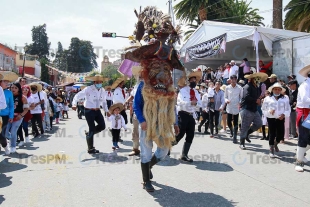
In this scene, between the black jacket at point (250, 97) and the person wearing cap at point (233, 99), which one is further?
the person wearing cap at point (233, 99)

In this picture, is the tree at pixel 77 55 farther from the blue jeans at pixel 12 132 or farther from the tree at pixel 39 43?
the blue jeans at pixel 12 132

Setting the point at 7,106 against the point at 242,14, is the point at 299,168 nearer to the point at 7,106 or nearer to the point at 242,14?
the point at 7,106

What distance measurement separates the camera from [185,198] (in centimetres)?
443

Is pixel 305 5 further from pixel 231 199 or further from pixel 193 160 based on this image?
pixel 231 199

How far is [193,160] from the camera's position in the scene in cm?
681

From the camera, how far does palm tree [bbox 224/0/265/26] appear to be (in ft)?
94.2

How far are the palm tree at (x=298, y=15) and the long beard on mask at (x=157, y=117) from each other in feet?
51.6

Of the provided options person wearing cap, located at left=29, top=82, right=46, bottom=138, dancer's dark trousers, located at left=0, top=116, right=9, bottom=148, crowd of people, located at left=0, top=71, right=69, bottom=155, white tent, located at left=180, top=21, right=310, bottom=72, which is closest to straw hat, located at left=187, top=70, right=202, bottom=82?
crowd of people, located at left=0, top=71, right=69, bottom=155

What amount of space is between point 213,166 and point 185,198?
197cm

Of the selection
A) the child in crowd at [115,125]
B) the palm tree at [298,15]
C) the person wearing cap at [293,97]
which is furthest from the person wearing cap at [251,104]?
the palm tree at [298,15]

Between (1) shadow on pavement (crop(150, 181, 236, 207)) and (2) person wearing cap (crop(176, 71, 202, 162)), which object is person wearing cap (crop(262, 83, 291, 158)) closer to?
(2) person wearing cap (crop(176, 71, 202, 162))

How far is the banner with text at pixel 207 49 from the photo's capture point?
45.1ft

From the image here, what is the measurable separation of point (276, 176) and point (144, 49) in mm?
3231

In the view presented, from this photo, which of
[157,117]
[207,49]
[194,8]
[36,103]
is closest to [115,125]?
[36,103]
